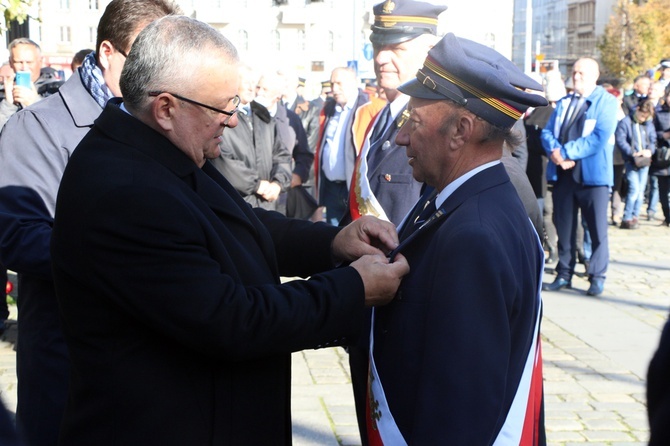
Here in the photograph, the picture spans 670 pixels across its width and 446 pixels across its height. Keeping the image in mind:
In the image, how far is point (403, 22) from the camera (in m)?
4.36

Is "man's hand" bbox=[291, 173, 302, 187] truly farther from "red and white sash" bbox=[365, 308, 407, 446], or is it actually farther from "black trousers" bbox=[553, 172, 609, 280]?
"red and white sash" bbox=[365, 308, 407, 446]

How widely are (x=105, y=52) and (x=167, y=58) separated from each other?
1.07 meters

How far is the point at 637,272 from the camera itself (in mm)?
10219

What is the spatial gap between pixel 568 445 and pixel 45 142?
10.4 ft

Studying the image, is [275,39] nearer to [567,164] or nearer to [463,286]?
[567,164]

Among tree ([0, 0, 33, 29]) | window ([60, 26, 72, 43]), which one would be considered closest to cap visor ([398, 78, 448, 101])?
tree ([0, 0, 33, 29])

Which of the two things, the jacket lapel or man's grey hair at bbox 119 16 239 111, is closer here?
man's grey hair at bbox 119 16 239 111

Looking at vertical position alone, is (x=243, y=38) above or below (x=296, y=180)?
above

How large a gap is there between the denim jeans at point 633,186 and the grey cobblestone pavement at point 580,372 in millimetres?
3953

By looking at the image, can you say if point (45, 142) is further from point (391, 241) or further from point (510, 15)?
point (510, 15)

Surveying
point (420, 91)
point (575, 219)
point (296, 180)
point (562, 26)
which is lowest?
point (575, 219)

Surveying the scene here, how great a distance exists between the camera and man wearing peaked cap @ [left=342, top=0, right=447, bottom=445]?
421 centimetres

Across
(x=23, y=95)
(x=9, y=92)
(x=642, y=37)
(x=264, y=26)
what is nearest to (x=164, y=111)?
(x=23, y=95)

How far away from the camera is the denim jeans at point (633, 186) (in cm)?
1341
